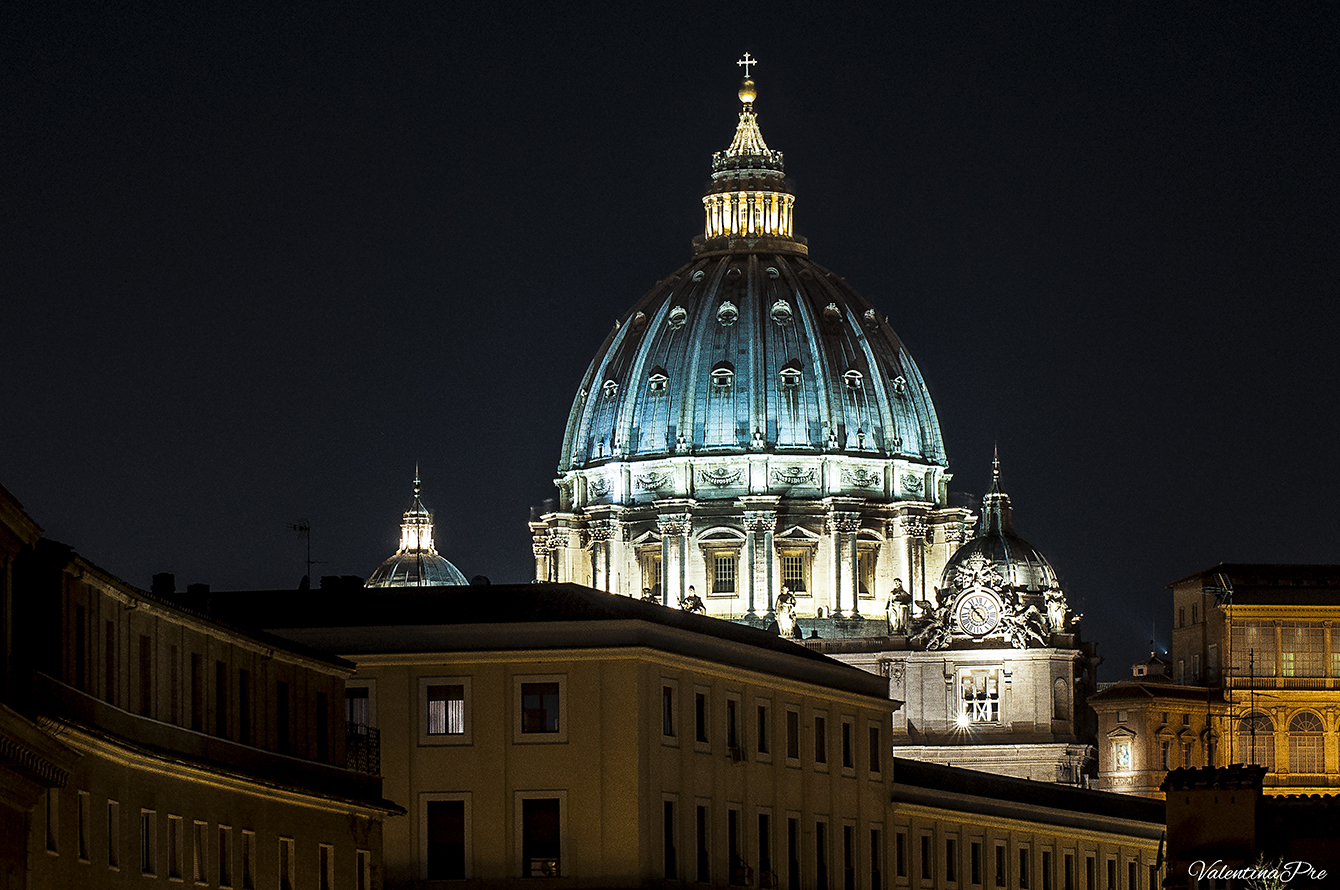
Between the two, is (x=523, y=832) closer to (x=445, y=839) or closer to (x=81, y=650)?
(x=445, y=839)

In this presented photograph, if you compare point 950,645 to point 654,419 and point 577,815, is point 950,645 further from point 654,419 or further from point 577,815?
point 577,815

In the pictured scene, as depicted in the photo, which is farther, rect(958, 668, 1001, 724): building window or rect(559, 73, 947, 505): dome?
rect(559, 73, 947, 505): dome

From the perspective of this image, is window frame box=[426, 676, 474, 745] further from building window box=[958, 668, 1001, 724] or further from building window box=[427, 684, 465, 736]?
building window box=[958, 668, 1001, 724]

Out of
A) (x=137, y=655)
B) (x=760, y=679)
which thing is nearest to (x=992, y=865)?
(x=760, y=679)

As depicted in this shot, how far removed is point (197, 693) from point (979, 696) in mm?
107702

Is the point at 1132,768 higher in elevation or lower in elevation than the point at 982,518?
lower

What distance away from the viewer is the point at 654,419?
186 metres

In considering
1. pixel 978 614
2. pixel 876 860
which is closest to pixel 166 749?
pixel 876 860

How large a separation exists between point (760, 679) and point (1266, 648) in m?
62.1

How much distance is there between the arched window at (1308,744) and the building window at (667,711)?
222ft

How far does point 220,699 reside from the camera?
53.8 meters

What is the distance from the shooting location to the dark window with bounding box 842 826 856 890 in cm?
8131

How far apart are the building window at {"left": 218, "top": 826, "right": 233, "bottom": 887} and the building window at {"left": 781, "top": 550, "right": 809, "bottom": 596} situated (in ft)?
426

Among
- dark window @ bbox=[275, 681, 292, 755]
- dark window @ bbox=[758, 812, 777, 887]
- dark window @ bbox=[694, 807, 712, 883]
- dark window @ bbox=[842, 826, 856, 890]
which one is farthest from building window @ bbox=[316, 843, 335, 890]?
dark window @ bbox=[842, 826, 856, 890]
